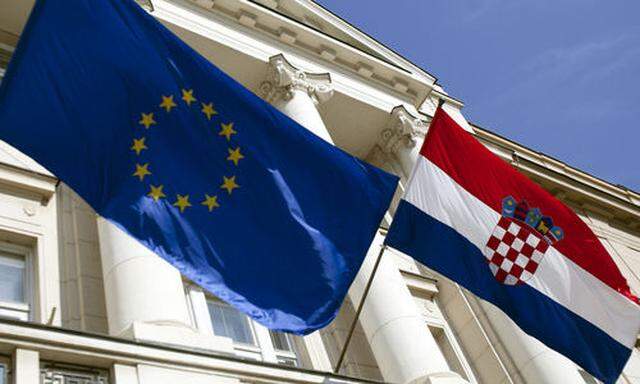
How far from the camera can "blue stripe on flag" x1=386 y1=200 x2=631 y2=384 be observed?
10.2m

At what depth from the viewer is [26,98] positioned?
747 centimetres

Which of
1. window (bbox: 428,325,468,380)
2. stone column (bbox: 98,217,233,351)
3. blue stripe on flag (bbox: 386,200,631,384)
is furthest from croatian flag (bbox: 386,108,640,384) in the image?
window (bbox: 428,325,468,380)

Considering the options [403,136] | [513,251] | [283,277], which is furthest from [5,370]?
[403,136]

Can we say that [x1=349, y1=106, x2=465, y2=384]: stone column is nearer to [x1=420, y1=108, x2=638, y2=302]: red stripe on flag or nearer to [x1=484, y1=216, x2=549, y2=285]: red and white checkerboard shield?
[x1=484, y1=216, x2=549, y2=285]: red and white checkerboard shield

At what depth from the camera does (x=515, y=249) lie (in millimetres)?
10961

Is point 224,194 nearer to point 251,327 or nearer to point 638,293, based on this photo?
point 251,327

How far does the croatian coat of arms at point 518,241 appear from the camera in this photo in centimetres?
1077

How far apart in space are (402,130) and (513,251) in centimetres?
847

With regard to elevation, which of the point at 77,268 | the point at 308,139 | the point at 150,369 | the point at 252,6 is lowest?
the point at 150,369

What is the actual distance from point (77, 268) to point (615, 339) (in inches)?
307

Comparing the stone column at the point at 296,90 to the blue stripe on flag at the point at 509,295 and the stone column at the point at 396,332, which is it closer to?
the stone column at the point at 396,332

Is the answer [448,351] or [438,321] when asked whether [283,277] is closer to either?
[448,351]

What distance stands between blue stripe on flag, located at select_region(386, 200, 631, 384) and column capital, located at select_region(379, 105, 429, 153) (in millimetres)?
8342

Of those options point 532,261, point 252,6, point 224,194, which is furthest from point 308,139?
point 252,6
